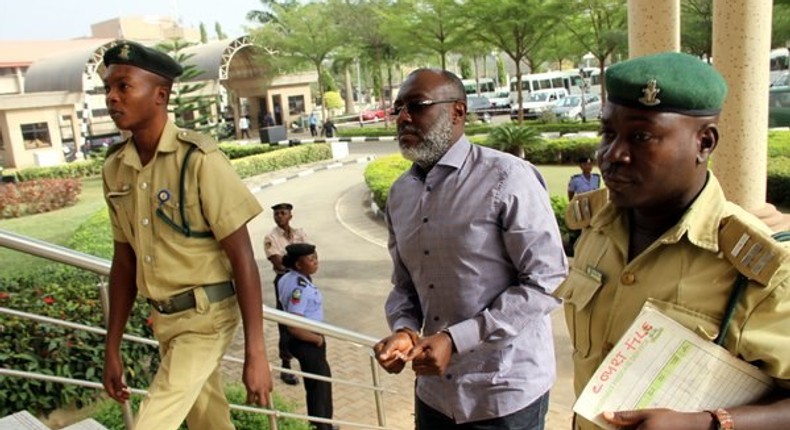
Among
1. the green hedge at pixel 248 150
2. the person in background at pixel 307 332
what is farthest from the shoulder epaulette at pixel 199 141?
the green hedge at pixel 248 150

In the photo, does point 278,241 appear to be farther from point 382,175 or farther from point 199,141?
point 382,175

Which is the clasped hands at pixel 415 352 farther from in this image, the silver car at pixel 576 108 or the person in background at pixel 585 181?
the silver car at pixel 576 108

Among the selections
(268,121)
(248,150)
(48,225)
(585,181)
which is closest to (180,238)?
(585,181)

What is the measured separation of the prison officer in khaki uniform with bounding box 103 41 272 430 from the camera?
1979 mm

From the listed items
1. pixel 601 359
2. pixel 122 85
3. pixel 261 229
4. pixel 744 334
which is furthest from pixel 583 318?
pixel 261 229

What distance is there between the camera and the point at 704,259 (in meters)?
1.19

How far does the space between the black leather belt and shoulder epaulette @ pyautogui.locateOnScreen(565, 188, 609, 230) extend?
43.2 inches

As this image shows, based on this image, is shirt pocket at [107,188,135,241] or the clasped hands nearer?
the clasped hands

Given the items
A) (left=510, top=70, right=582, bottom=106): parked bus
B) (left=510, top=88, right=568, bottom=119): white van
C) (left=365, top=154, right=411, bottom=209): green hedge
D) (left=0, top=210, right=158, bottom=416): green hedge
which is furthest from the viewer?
(left=510, top=70, right=582, bottom=106): parked bus

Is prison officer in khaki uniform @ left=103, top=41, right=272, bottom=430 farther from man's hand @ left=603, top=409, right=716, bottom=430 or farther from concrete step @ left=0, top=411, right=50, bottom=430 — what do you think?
man's hand @ left=603, top=409, right=716, bottom=430

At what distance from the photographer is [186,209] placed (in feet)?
6.60

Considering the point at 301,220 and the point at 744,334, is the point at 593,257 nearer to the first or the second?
the point at 744,334

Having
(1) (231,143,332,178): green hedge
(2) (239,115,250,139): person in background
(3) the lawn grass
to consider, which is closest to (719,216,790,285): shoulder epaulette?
(3) the lawn grass

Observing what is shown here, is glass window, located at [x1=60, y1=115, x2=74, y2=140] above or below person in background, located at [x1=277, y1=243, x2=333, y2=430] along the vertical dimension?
above
